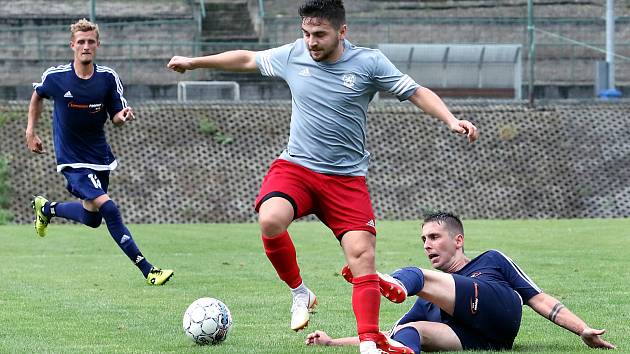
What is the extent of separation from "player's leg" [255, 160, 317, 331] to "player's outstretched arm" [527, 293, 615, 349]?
4.76 ft

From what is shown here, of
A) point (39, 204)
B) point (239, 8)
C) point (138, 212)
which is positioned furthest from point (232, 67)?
point (239, 8)

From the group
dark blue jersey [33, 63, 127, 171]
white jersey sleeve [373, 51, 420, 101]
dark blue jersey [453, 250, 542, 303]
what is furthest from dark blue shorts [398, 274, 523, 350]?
dark blue jersey [33, 63, 127, 171]

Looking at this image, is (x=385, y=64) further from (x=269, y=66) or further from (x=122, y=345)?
(x=122, y=345)

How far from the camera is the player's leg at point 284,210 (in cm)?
737

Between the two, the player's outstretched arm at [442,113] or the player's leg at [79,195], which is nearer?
the player's outstretched arm at [442,113]

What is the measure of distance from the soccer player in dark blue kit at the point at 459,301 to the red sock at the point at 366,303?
146 millimetres

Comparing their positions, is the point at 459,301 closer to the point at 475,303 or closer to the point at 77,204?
the point at 475,303

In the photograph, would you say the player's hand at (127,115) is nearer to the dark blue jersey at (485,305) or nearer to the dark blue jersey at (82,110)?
the dark blue jersey at (82,110)

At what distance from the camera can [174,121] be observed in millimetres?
26297

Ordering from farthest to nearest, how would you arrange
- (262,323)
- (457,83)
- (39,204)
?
(457,83)
(39,204)
(262,323)

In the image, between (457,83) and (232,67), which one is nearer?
(232,67)

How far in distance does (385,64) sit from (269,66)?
77 cm

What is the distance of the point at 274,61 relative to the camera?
779 cm

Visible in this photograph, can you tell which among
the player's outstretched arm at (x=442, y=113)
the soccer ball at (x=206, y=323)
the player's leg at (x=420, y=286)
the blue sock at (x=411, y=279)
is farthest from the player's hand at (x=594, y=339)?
the soccer ball at (x=206, y=323)
